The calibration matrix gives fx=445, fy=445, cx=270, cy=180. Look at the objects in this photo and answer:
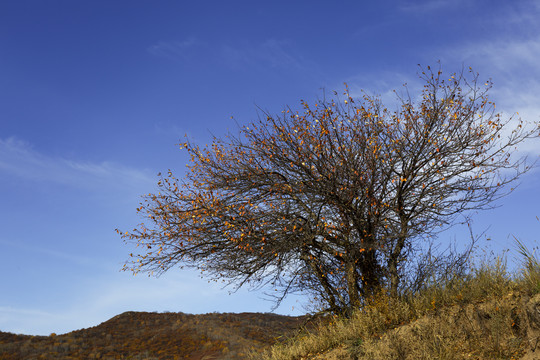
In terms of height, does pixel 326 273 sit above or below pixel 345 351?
above

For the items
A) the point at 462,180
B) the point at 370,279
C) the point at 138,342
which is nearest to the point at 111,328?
the point at 138,342

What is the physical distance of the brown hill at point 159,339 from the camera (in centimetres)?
1895

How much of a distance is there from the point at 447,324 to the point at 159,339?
14928mm

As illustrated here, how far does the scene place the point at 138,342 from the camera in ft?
68.4

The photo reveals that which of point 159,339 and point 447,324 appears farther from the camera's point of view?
point 159,339

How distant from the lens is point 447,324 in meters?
10.1

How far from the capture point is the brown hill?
19.0 metres

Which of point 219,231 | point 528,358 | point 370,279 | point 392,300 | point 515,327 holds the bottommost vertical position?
point 528,358

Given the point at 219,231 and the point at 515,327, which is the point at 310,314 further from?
the point at 515,327

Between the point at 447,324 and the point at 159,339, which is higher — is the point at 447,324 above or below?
below

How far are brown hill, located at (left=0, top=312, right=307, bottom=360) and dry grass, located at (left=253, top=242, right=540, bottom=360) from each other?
5.97 metres

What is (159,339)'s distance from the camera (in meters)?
21.0

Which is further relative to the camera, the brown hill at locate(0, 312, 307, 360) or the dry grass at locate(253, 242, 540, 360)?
the brown hill at locate(0, 312, 307, 360)

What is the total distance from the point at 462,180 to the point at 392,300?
4486mm
